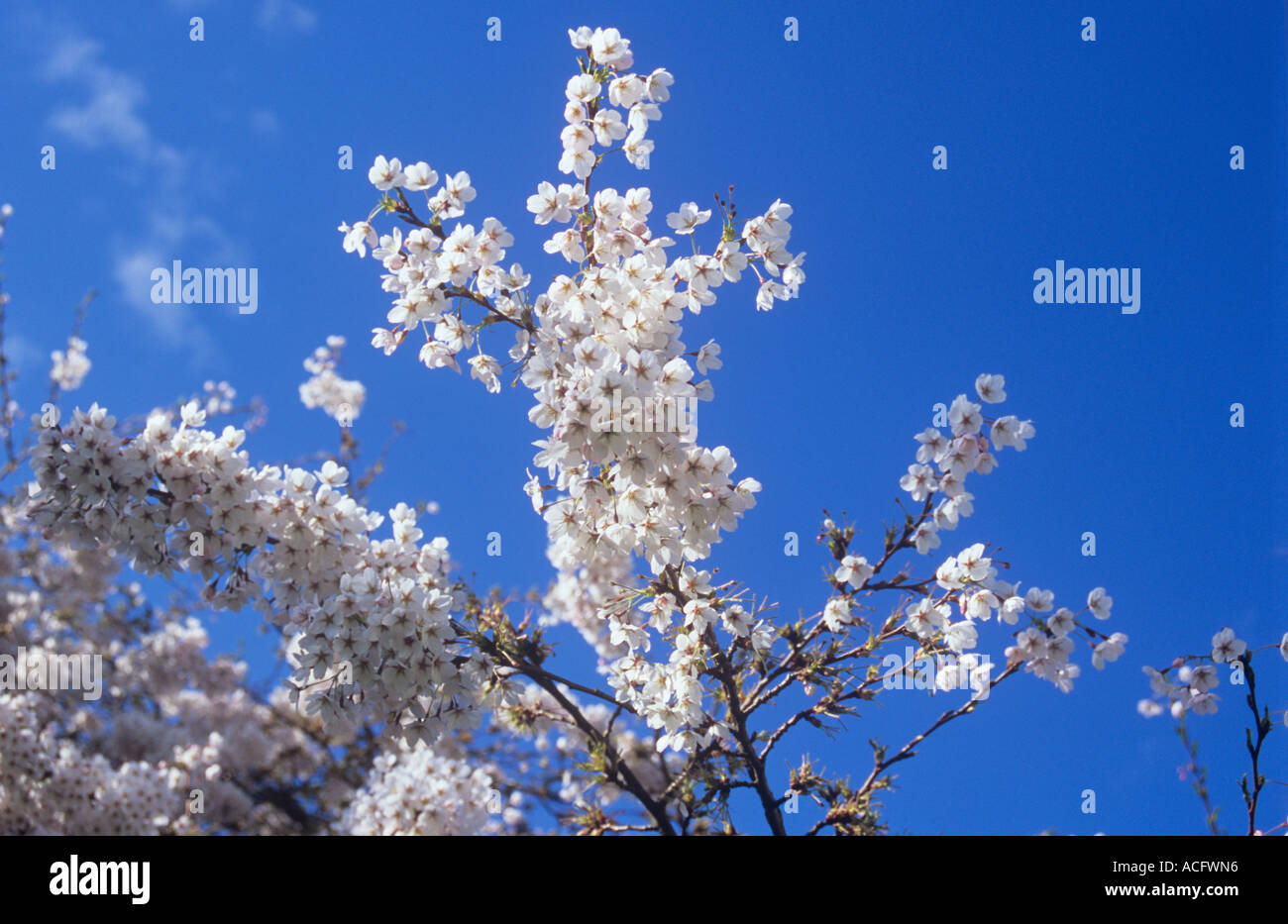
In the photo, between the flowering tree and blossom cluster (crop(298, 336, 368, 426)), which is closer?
the flowering tree

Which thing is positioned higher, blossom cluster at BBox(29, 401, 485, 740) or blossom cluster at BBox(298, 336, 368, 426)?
blossom cluster at BBox(298, 336, 368, 426)

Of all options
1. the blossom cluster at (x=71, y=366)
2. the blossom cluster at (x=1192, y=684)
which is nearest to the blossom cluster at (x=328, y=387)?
the blossom cluster at (x=71, y=366)

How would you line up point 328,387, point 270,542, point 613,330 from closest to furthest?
point 613,330 → point 270,542 → point 328,387

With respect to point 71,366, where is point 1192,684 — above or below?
below

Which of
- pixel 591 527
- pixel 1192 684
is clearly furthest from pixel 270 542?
pixel 1192 684

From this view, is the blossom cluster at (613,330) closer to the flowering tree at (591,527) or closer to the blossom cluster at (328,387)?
the flowering tree at (591,527)

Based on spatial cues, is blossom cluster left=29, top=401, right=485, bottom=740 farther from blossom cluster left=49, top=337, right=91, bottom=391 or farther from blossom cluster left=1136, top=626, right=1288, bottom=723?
blossom cluster left=49, top=337, right=91, bottom=391

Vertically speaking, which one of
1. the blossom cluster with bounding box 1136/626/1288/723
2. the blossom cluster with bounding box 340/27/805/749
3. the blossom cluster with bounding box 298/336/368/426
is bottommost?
the blossom cluster with bounding box 1136/626/1288/723

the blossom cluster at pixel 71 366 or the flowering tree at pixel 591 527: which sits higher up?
the blossom cluster at pixel 71 366

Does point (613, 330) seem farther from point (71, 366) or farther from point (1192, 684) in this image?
point (71, 366)

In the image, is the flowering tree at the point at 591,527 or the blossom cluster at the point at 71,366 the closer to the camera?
the flowering tree at the point at 591,527

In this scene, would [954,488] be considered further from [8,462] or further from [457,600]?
[8,462]

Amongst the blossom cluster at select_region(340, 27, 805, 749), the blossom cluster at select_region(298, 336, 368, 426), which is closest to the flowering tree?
the blossom cluster at select_region(340, 27, 805, 749)
